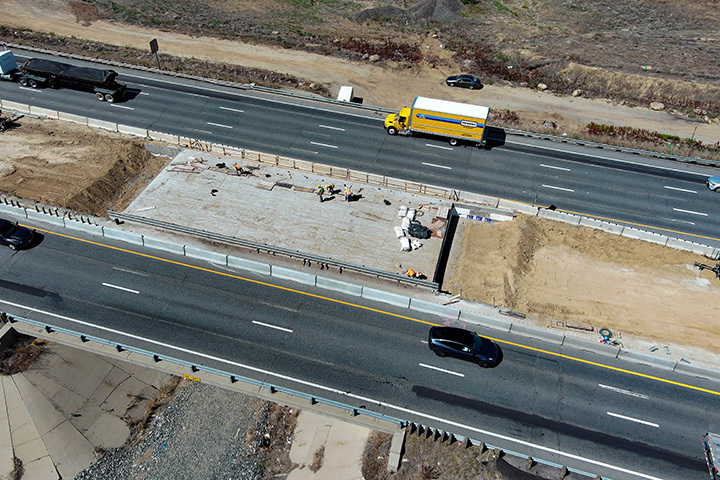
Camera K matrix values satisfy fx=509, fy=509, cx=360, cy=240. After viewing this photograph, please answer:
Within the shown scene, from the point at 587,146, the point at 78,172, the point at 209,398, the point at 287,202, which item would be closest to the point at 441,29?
the point at 587,146

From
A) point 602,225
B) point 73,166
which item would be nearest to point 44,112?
point 73,166

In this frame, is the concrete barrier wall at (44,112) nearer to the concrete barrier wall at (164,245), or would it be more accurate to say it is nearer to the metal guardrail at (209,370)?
the concrete barrier wall at (164,245)

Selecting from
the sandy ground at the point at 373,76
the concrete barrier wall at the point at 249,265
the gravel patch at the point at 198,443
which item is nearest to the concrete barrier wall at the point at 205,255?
the concrete barrier wall at the point at 249,265

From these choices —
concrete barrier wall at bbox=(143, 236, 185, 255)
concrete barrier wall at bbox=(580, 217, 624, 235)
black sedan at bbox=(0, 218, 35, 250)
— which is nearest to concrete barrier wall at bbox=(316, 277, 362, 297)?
concrete barrier wall at bbox=(143, 236, 185, 255)

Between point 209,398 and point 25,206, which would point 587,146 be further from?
point 25,206

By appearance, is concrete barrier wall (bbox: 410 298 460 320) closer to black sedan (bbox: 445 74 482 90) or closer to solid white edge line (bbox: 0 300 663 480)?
solid white edge line (bbox: 0 300 663 480)
